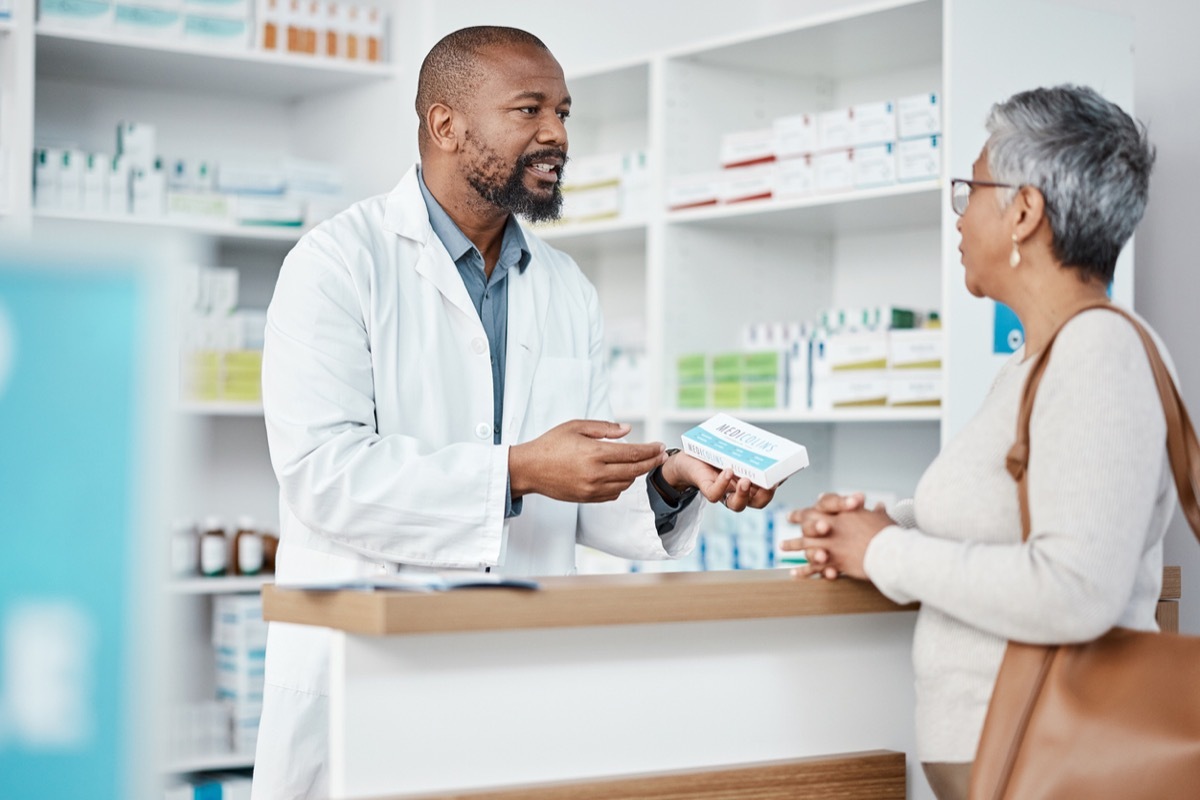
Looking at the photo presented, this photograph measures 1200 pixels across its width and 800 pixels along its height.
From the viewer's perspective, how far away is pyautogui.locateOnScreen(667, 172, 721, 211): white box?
12.4 ft

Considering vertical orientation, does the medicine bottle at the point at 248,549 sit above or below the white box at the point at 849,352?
below

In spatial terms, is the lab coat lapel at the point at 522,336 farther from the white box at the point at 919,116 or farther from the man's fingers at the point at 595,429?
the white box at the point at 919,116

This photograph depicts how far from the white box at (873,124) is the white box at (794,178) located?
0.17m

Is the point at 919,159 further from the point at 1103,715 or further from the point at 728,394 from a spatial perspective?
the point at 1103,715

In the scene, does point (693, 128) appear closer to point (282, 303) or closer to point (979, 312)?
point (979, 312)

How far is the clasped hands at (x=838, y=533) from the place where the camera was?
152cm

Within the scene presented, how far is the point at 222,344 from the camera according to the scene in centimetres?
408

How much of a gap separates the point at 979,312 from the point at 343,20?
2.27 meters

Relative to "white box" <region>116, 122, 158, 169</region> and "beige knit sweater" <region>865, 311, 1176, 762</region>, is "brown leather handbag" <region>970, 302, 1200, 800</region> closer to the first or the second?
"beige knit sweater" <region>865, 311, 1176, 762</region>

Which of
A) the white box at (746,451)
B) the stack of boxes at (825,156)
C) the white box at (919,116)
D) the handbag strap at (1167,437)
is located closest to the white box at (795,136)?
the stack of boxes at (825,156)

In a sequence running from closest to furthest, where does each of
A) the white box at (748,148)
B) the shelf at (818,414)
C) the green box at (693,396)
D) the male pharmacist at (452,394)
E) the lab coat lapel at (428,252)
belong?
the male pharmacist at (452,394) < the lab coat lapel at (428,252) < the shelf at (818,414) < the white box at (748,148) < the green box at (693,396)

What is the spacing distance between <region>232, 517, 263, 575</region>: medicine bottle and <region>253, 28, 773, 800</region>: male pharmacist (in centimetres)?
202

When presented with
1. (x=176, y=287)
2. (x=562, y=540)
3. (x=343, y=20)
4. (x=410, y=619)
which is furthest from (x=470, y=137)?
(x=343, y=20)

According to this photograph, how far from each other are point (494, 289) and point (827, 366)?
1485mm
